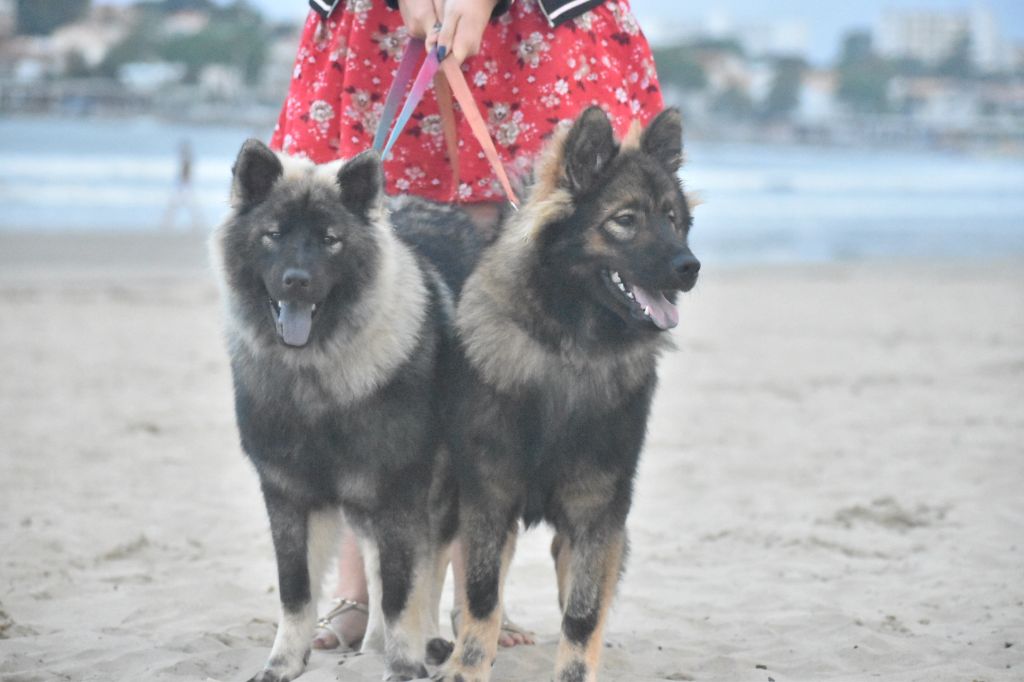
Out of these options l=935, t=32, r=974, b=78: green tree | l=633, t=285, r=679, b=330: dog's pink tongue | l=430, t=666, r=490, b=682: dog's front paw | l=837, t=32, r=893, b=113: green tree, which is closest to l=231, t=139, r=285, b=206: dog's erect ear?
l=633, t=285, r=679, b=330: dog's pink tongue

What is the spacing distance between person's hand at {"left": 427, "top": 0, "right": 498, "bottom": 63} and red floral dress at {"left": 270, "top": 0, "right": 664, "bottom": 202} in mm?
208

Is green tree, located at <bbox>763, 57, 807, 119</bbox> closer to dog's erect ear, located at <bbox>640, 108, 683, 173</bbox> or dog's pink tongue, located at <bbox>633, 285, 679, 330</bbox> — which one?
dog's erect ear, located at <bbox>640, 108, 683, 173</bbox>

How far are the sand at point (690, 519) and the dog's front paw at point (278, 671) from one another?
10 centimetres

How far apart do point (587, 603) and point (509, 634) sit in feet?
2.71

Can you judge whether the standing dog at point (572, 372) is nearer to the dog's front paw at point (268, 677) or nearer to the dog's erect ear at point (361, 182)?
the dog's erect ear at point (361, 182)

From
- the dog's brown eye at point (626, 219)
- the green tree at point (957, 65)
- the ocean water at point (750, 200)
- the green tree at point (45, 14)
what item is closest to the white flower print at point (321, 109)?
the dog's brown eye at point (626, 219)

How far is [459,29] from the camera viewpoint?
3.96 m

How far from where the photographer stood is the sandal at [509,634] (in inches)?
170

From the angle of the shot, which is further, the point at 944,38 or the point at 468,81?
the point at 944,38

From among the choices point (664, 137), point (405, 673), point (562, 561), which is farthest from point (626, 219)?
point (405, 673)

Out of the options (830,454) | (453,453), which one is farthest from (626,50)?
(830,454)

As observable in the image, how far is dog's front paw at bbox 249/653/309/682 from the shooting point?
12.5 ft

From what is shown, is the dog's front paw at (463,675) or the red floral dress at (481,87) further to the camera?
the red floral dress at (481,87)

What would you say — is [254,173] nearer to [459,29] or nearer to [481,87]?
[459,29]
